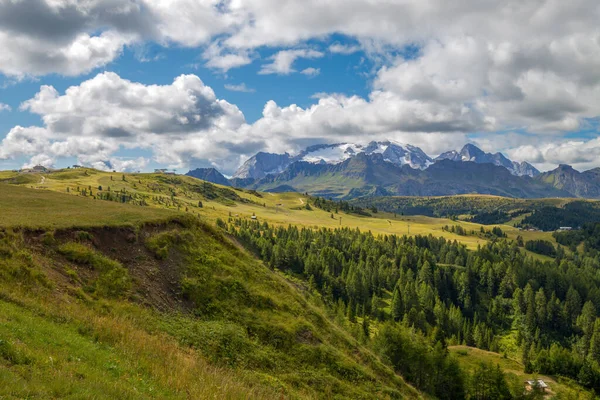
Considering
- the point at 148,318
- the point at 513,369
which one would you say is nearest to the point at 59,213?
the point at 148,318

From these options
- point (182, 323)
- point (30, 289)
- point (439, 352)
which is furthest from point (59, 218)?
point (439, 352)

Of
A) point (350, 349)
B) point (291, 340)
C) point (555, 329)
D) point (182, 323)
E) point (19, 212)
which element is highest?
point (19, 212)

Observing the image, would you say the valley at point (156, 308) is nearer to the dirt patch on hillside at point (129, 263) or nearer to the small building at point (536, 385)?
the dirt patch on hillside at point (129, 263)

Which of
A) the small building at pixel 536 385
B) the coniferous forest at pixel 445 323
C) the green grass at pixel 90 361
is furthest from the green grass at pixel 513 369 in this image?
the green grass at pixel 90 361

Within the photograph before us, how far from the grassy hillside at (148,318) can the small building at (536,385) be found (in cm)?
7957

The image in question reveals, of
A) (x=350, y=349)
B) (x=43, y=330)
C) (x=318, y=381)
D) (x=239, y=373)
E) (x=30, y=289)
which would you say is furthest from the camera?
(x=350, y=349)

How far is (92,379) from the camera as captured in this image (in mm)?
14188

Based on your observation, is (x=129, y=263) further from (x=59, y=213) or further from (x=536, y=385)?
(x=536, y=385)

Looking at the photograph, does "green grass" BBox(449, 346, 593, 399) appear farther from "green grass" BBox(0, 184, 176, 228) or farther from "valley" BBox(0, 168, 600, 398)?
"green grass" BBox(0, 184, 176, 228)

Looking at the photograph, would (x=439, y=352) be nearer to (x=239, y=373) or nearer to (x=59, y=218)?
(x=239, y=373)

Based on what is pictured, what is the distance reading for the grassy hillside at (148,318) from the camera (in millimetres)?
15844

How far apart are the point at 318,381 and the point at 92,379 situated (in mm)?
20024

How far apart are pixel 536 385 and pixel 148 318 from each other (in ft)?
368

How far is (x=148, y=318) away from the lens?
26.8m
